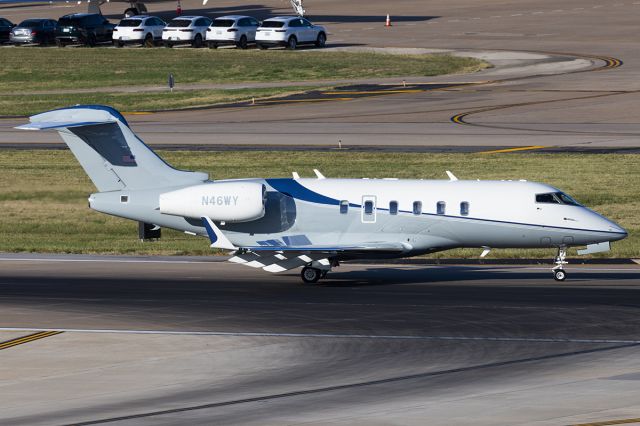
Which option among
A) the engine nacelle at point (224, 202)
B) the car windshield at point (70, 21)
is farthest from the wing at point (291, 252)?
the car windshield at point (70, 21)

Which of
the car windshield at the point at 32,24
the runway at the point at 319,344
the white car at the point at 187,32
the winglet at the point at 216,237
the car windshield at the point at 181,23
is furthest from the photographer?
the car windshield at the point at 32,24

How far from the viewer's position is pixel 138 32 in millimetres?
102312

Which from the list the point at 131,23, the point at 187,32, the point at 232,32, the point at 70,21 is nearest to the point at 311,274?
the point at 232,32

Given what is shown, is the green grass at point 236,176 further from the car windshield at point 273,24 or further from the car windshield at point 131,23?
the car windshield at point 131,23

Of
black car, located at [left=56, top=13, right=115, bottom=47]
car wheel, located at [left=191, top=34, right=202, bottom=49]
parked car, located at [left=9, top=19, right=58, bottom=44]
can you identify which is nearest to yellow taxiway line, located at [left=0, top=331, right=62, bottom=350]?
car wheel, located at [left=191, top=34, right=202, bottom=49]

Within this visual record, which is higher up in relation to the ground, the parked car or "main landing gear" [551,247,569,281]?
"main landing gear" [551,247,569,281]

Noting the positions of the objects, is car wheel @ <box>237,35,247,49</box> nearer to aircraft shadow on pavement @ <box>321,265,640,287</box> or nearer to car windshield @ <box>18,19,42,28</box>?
car windshield @ <box>18,19,42,28</box>

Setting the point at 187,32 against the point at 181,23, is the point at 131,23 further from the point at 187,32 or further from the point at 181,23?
the point at 187,32

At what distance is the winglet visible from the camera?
3450cm

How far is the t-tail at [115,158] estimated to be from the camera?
121 feet

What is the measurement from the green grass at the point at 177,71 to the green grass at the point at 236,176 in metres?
19.0

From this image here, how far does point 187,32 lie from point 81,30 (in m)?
9.49

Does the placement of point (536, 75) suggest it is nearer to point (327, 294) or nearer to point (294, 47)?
point (294, 47)

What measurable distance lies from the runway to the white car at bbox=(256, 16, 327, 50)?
58.4 metres
